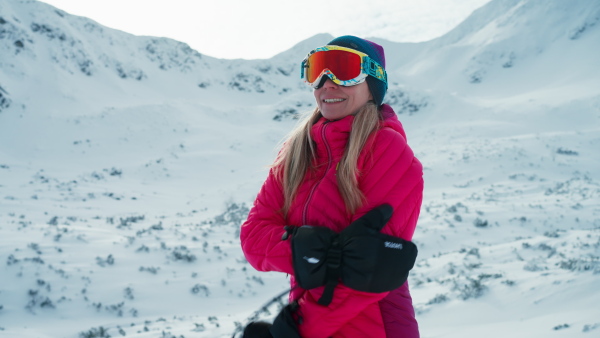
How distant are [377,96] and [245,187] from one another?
17.5 metres

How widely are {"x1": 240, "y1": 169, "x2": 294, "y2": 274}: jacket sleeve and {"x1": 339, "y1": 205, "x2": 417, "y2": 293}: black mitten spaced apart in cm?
34

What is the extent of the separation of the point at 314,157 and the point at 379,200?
563 mm

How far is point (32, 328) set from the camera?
17.3 feet

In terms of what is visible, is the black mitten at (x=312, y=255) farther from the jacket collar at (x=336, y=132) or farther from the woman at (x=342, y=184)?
the jacket collar at (x=336, y=132)

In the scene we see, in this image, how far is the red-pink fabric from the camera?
5.87 ft

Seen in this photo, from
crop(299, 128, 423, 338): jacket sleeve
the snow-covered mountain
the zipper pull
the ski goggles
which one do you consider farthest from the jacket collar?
the snow-covered mountain

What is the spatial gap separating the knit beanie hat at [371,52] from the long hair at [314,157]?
0.09m

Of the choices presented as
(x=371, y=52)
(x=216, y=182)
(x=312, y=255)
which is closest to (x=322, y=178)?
(x=312, y=255)

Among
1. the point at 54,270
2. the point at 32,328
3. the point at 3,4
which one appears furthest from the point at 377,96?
the point at 3,4

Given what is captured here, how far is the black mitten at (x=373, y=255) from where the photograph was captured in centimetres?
166

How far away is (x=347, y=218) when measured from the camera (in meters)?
1.97

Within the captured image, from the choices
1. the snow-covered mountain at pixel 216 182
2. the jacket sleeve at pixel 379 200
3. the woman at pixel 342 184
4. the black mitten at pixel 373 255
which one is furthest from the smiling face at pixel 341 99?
the snow-covered mountain at pixel 216 182

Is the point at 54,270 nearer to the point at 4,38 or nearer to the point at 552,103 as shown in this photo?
the point at 552,103

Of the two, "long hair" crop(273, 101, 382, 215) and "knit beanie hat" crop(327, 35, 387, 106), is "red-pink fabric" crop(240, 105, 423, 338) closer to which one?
"long hair" crop(273, 101, 382, 215)
